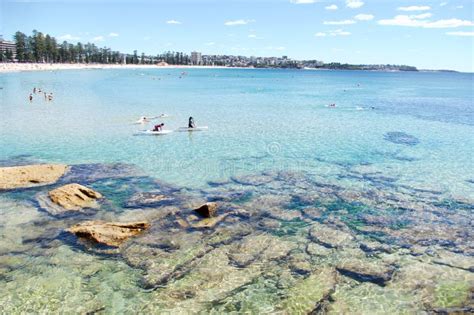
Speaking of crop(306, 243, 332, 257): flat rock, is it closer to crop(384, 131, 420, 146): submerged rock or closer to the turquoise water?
the turquoise water

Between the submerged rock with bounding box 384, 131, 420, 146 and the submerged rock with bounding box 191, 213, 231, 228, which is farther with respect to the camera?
the submerged rock with bounding box 384, 131, 420, 146

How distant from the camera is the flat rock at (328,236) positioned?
14784 mm

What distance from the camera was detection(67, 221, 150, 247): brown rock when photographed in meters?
14.3

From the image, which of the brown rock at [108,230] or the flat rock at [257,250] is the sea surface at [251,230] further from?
the brown rock at [108,230]

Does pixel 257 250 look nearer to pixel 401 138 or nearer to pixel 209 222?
pixel 209 222

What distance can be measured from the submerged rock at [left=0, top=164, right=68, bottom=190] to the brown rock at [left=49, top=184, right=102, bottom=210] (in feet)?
8.62

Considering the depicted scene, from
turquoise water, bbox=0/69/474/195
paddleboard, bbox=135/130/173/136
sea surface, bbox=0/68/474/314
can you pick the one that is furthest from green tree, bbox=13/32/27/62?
paddleboard, bbox=135/130/173/136

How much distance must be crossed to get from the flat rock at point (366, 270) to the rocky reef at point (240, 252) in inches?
1.5

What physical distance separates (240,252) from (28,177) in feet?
43.2

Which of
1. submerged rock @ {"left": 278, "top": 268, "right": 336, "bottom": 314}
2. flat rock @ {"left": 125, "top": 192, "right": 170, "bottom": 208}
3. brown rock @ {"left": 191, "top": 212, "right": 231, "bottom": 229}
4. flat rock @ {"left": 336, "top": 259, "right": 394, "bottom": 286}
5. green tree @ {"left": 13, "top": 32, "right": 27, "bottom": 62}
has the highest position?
green tree @ {"left": 13, "top": 32, "right": 27, "bottom": 62}

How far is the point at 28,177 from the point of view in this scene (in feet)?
67.7

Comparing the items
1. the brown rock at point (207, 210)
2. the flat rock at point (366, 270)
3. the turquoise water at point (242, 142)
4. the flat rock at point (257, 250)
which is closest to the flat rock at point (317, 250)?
the flat rock at point (257, 250)

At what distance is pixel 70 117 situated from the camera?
4325 centimetres

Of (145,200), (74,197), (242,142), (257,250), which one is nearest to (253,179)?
(145,200)
